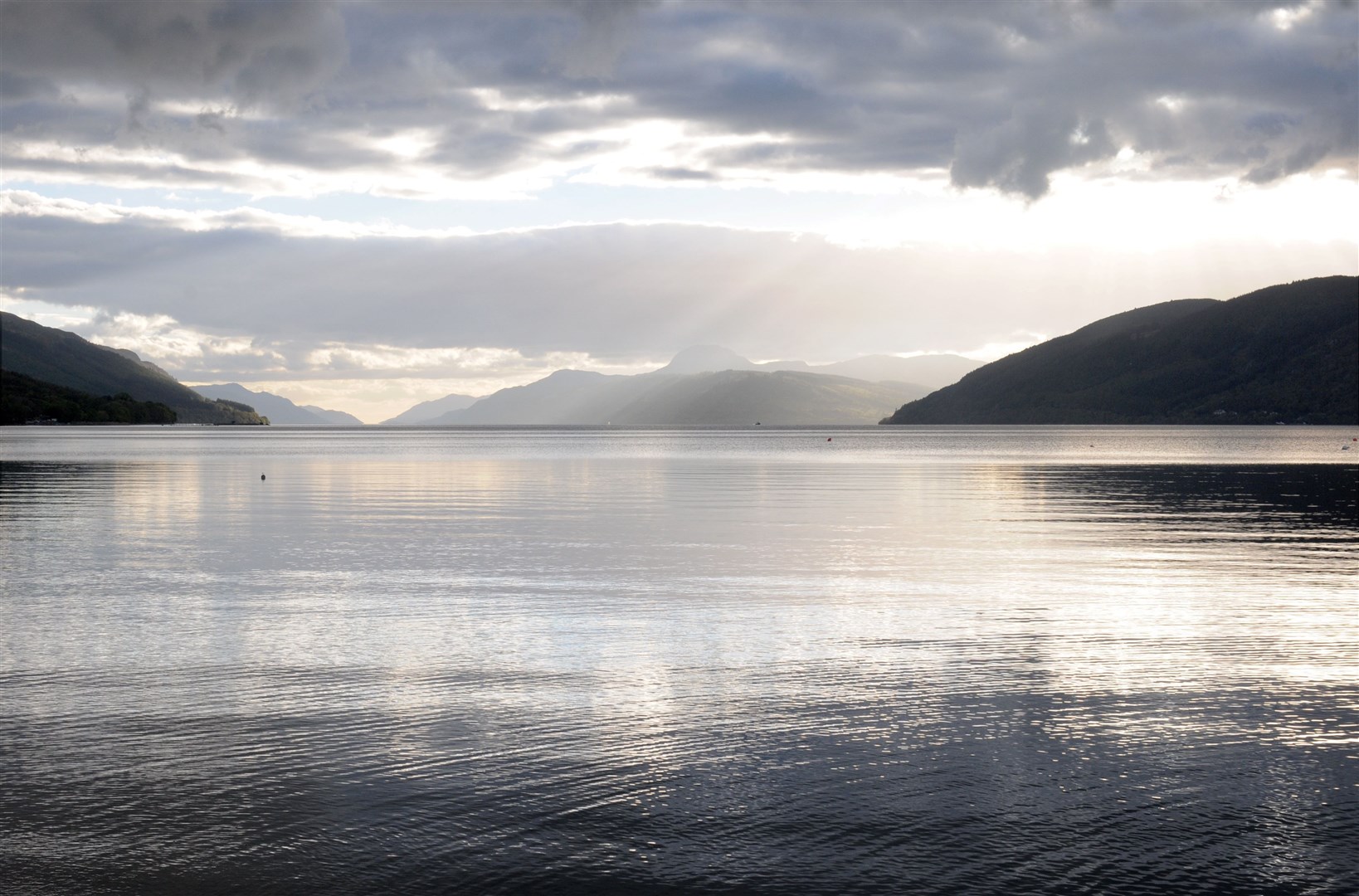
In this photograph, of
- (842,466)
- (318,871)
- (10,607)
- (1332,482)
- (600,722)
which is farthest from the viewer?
(842,466)

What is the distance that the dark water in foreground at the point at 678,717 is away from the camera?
12.3m

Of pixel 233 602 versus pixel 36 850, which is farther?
pixel 233 602

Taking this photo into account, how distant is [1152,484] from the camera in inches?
3329

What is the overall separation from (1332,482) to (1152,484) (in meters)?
12.4

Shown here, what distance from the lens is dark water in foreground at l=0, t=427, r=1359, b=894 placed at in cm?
1226

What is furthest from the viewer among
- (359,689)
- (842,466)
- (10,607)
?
(842,466)

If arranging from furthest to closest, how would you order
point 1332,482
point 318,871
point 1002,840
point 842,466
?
1. point 842,466
2. point 1332,482
3. point 1002,840
4. point 318,871

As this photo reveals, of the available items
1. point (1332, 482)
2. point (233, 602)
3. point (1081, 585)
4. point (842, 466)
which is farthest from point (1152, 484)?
point (233, 602)

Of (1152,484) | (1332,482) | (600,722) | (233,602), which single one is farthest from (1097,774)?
(1332,482)

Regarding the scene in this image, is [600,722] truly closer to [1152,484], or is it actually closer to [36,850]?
[36,850]

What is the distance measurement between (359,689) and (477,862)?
822cm

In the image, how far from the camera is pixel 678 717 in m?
17.9

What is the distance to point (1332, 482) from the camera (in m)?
84.5

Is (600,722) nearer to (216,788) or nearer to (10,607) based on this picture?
(216,788)
